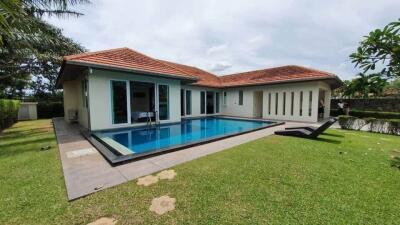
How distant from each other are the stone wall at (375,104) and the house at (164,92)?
5563 mm

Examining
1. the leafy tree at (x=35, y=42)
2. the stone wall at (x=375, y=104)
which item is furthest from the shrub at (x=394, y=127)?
the leafy tree at (x=35, y=42)

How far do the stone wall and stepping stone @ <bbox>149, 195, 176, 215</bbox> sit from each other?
2677 cm

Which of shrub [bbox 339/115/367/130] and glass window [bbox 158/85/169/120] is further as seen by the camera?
glass window [bbox 158/85/169/120]

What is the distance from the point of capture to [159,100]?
522 inches

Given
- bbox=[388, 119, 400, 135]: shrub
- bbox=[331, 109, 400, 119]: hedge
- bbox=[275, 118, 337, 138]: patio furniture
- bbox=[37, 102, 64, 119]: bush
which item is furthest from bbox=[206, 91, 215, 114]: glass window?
bbox=[37, 102, 64, 119]: bush

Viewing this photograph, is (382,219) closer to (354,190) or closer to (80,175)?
(354,190)

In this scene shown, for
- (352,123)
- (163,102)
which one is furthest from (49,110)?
(352,123)

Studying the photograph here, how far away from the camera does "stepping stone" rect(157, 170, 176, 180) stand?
4.46m

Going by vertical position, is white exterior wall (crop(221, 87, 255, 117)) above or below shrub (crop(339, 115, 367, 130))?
above

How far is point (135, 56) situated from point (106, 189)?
10.6 m

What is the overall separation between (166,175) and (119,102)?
821 centimetres

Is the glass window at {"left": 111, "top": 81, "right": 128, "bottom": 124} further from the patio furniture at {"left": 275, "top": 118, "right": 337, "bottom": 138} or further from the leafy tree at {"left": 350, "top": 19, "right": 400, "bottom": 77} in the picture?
the leafy tree at {"left": 350, "top": 19, "right": 400, "bottom": 77}

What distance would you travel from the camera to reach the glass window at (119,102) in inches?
437

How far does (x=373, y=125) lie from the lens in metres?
12.0
